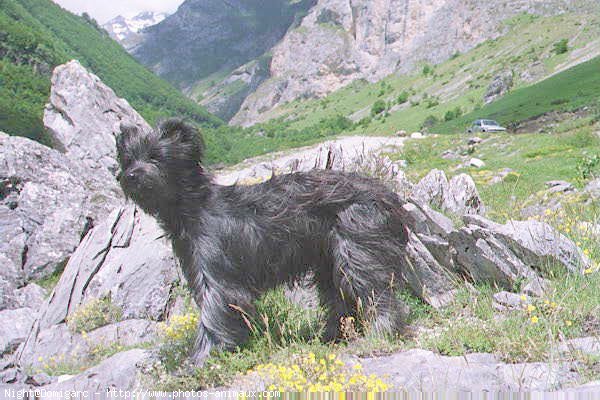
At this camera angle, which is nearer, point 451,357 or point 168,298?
point 451,357

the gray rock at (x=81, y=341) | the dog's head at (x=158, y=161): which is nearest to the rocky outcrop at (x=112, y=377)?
the gray rock at (x=81, y=341)

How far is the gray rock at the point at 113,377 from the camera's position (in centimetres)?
519

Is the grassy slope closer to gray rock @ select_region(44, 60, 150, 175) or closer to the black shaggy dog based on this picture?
gray rock @ select_region(44, 60, 150, 175)

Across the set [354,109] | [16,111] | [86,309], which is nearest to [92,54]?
[354,109]

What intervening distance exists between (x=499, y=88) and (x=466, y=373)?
64.2 m

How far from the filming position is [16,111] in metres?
28.2

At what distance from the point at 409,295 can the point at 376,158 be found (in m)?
3.30

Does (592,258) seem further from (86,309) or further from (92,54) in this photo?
(92,54)

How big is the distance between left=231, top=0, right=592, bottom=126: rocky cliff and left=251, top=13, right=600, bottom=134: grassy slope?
76.2ft

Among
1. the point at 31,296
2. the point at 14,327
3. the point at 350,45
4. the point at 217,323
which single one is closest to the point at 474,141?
the point at 31,296

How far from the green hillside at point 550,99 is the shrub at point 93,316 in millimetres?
31356

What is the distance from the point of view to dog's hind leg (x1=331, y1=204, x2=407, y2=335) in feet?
16.3

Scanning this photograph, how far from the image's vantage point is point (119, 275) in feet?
28.7

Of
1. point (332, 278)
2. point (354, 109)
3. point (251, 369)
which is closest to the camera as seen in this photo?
point (251, 369)
